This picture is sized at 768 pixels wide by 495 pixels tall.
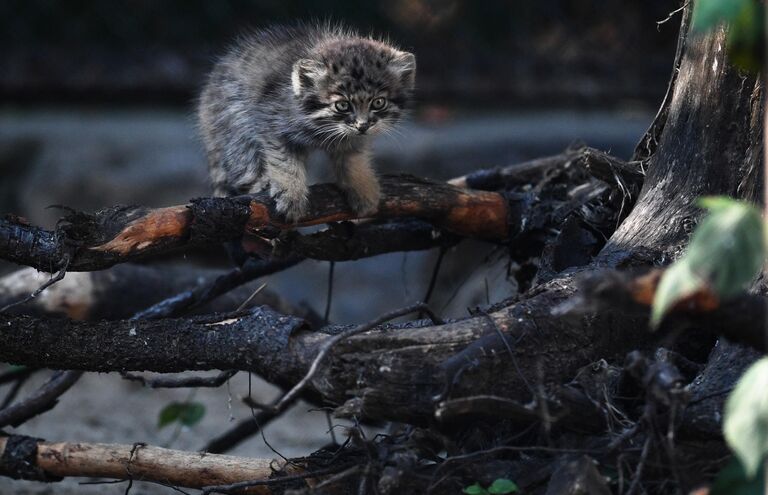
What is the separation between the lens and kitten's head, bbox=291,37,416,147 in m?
4.09

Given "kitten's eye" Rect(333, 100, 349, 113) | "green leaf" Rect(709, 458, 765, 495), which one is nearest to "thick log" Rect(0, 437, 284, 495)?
"green leaf" Rect(709, 458, 765, 495)

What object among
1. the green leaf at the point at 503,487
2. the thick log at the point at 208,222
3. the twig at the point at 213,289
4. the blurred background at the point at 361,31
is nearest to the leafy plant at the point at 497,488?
the green leaf at the point at 503,487

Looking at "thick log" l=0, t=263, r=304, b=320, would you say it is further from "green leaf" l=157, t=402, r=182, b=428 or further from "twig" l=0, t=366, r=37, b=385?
"green leaf" l=157, t=402, r=182, b=428

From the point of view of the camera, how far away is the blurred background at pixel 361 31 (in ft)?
24.1

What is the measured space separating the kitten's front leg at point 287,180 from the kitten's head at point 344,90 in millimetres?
186

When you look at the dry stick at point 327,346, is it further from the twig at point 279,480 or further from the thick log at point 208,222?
the thick log at point 208,222

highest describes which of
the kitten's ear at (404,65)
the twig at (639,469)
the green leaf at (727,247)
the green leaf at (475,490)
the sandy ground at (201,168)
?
the green leaf at (727,247)

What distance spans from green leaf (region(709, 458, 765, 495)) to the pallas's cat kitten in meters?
1.89

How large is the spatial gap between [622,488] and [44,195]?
5.97m

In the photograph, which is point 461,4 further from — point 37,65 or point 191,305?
point 191,305

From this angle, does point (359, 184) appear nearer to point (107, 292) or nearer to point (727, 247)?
point (107, 292)

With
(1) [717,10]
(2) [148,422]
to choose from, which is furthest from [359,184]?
(2) [148,422]

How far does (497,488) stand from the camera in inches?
103

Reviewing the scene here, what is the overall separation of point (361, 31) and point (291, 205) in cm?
394
